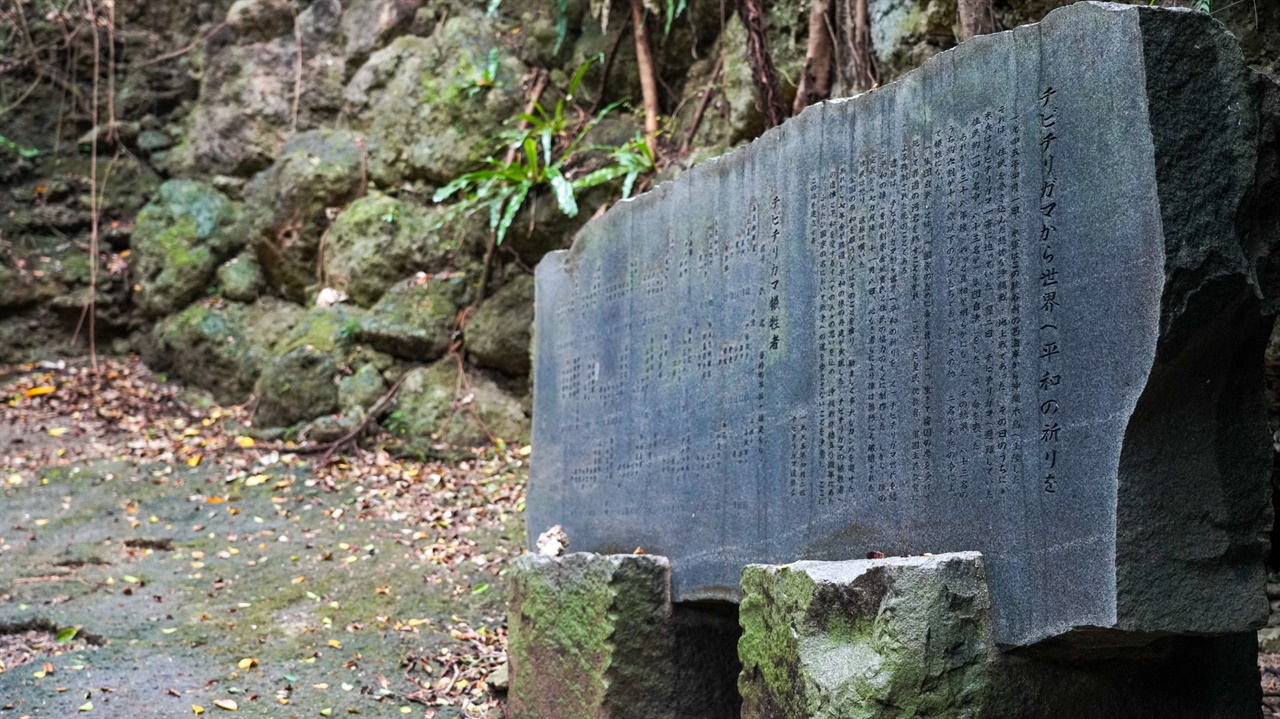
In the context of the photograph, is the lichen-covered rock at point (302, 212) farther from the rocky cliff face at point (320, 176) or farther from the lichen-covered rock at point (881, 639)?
the lichen-covered rock at point (881, 639)

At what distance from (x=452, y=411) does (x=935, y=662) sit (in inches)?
245

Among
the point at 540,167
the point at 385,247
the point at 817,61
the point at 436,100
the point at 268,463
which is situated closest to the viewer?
the point at 817,61

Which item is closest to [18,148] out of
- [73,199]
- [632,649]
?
[73,199]

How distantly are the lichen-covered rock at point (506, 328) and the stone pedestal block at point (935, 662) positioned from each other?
5437mm

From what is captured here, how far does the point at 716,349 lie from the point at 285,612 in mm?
3398

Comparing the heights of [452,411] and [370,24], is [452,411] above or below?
below

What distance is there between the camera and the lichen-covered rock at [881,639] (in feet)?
8.65

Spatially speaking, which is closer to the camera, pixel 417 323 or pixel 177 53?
pixel 417 323

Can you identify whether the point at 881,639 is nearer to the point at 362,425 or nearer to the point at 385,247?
the point at 362,425

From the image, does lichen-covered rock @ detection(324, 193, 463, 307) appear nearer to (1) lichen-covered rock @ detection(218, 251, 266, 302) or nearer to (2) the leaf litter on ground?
(1) lichen-covered rock @ detection(218, 251, 266, 302)

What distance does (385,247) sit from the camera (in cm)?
910

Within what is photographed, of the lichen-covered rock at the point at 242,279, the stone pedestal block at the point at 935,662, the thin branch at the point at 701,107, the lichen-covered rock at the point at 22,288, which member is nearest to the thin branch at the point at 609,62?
the thin branch at the point at 701,107

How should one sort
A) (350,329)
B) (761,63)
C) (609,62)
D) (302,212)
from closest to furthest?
(761,63) < (609,62) < (350,329) < (302,212)

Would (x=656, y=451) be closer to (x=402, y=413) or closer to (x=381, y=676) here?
(x=381, y=676)
